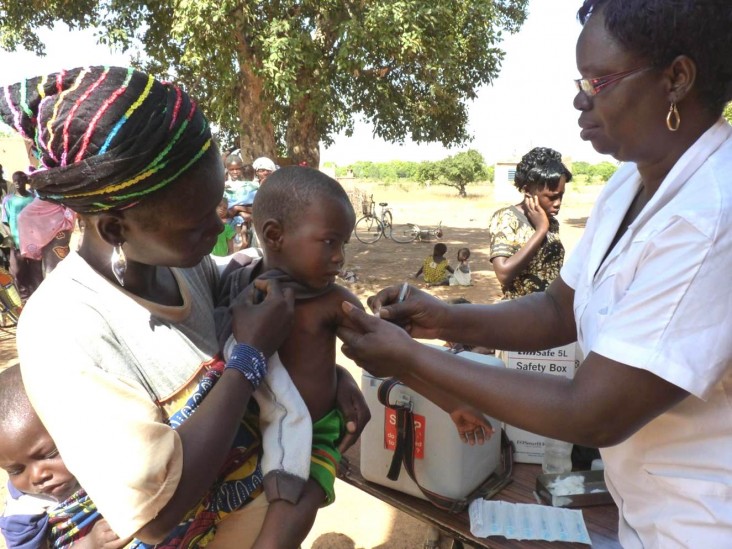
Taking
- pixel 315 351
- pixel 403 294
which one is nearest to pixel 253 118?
pixel 403 294

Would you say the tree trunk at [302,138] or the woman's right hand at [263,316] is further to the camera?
the tree trunk at [302,138]

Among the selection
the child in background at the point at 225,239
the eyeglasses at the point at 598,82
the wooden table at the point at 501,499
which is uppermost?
the eyeglasses at the point at 598,82

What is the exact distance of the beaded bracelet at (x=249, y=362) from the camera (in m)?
1.34

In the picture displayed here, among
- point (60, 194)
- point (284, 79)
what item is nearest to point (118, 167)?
point (60, 194)

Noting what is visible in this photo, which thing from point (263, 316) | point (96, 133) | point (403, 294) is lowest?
point (403, 294)

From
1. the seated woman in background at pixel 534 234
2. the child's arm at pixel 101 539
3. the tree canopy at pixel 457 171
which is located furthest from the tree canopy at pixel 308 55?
the tree canopy at pixel 457 171

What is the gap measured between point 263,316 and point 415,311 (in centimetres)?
75

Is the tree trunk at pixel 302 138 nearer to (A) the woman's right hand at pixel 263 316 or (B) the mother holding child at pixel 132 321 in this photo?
(A) the woman's right hand at pixel 263 316

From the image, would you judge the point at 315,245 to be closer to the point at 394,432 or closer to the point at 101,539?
the point at 394,432

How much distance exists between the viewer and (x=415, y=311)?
2080 mm

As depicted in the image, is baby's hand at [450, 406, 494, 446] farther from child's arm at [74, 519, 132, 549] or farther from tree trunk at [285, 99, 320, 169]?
tree trunk at [285, 99, 320, 169]

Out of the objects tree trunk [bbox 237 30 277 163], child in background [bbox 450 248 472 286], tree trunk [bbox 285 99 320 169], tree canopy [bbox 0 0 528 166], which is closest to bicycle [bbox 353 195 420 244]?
tree canopy [bbox 0 0 528 166]

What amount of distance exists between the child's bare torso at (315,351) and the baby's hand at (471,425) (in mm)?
455

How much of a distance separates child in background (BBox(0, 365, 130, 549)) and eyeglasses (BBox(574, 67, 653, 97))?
1684 mm
